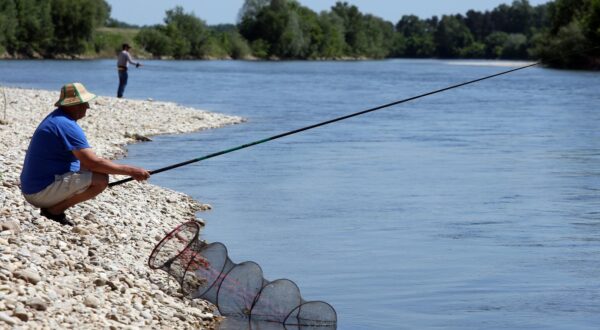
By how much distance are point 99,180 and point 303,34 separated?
12865 centimetres

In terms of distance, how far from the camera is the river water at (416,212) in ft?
28.2

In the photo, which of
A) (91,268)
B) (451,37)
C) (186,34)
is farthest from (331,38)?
(91,268)

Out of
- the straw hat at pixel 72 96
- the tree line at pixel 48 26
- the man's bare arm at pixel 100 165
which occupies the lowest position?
the tree line at pixel 48 26

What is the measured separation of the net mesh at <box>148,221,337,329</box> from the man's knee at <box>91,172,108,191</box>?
0.65 meters

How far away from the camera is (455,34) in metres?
188

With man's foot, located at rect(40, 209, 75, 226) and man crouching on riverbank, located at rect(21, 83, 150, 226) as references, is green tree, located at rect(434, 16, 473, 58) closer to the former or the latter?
man's foot, located at rect(40, 209, 75, 226)

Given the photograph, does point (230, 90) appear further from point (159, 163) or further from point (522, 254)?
point (522, 254)

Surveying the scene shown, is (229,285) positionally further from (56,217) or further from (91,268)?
(56,217)

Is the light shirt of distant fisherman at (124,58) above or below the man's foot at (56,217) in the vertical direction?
below

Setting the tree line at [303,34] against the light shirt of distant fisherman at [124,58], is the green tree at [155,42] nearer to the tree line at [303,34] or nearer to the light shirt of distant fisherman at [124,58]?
the tree line at [303,34]

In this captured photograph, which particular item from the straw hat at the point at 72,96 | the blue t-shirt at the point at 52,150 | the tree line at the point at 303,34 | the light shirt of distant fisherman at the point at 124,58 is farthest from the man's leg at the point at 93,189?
the tree line at the point at 303,34

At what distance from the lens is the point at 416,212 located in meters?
13.0

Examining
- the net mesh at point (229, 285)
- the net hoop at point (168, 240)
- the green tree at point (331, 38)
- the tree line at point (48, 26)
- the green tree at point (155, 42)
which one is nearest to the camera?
the net mesh at point (229, 285)

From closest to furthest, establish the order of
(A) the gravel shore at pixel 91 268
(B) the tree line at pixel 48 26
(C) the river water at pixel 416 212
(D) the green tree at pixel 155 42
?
(A) the gravel shore at pixel 91 268
(C) the river water at pixel 416 212
(B) the tree line at pixel 48 26
(D) the green tree at pixel 155 42
